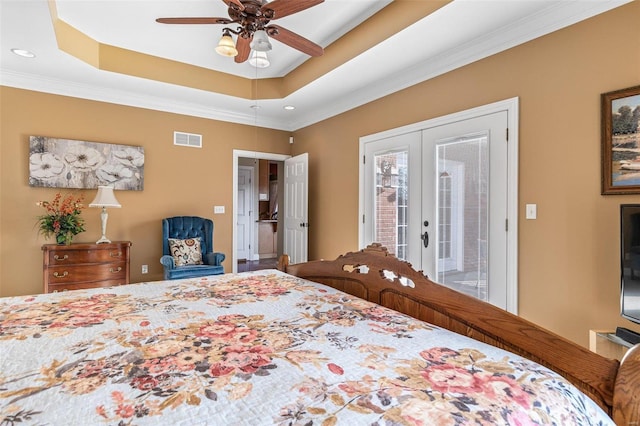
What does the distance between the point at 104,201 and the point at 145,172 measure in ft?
2.37

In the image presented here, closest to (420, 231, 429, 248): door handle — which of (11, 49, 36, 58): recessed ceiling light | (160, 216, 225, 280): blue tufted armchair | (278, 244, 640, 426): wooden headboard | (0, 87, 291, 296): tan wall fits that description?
(278, 244, 640, 426): wooden headboard

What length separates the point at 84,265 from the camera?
349 cm

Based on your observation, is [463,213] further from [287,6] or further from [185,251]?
[185,251]

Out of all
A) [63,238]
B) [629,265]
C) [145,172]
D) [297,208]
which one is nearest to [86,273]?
[63,238]

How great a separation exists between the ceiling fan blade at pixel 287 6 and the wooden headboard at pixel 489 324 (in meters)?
1.50

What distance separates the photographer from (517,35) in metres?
2.46

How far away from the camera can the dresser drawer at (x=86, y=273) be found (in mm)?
3367

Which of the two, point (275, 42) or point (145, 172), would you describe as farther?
point (145, 172)

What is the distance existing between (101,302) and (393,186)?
2870 millimetres

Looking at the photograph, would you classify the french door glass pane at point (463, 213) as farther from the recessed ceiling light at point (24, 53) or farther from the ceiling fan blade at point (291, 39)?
the recessed ceiling light at point (24, 53)

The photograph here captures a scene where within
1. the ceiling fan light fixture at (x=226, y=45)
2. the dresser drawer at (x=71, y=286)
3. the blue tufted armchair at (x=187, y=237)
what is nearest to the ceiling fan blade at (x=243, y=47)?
the ceiling fan light fixture at (x=226, y=45)

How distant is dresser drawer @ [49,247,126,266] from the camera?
11.1 feet

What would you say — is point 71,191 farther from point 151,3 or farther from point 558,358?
point 558,358

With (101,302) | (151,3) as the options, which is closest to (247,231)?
(151,3)
